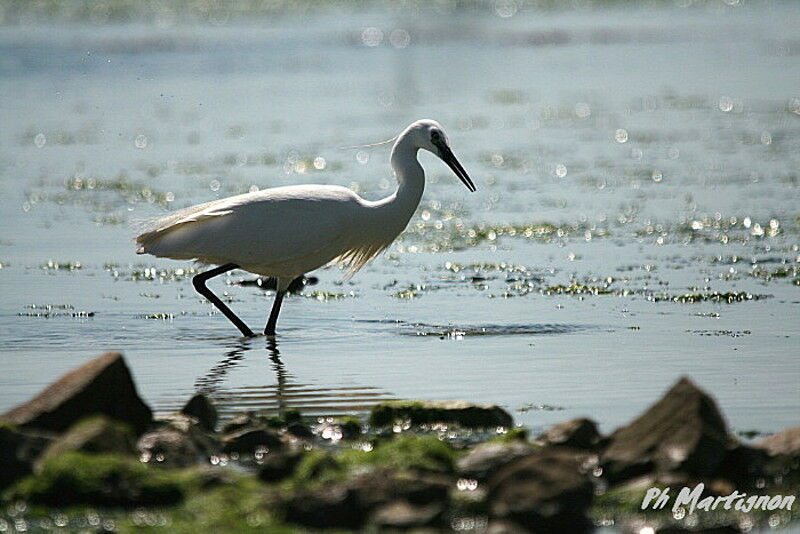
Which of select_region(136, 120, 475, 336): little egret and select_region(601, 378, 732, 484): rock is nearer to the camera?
select_region(601, 378, 732, 484): rock

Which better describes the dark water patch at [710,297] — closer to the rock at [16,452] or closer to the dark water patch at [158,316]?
the dark water patch at [158,316]

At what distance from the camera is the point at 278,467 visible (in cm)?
625

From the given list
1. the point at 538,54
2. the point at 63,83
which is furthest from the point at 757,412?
the point at 538,54

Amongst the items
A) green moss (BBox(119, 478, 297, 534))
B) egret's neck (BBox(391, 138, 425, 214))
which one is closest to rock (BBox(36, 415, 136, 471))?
green moss (BBox(119, 478, 297, 534))

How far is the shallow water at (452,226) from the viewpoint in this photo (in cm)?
894

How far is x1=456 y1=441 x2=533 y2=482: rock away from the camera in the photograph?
6.27 meters

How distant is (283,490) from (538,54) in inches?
1121

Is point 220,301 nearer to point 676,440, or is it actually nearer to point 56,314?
point 56,314

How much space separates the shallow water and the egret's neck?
2.90 feet

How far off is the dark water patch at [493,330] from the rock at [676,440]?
359 centimetres

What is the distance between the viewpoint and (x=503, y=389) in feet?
27.5

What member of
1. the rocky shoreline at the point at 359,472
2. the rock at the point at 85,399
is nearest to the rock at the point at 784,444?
the rocky shoreline at the point at 359,472

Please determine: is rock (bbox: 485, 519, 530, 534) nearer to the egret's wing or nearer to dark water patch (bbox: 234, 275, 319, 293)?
the egret's wing

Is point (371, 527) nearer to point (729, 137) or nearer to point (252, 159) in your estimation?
point (252, 159)
